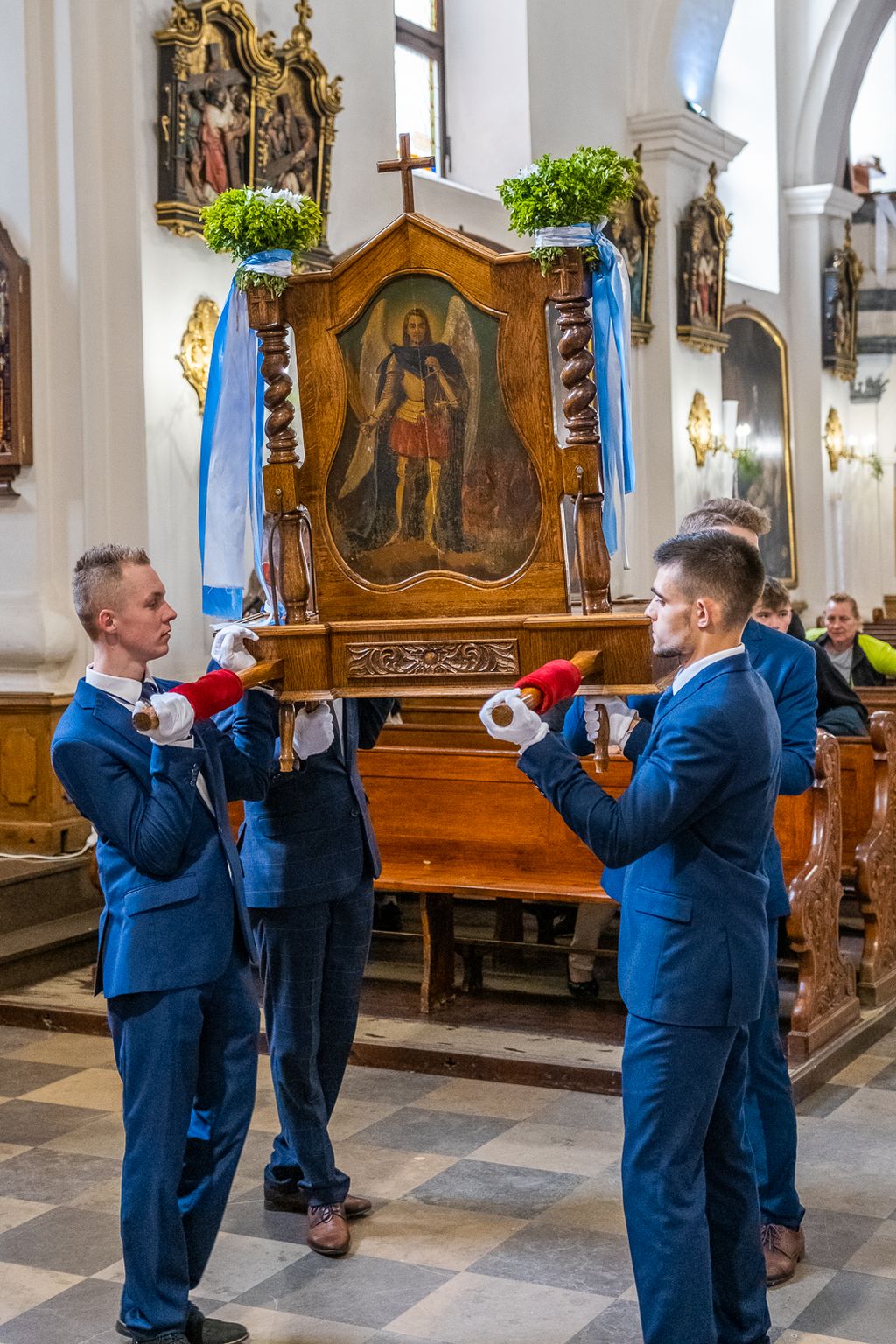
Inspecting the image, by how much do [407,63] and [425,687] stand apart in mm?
8680

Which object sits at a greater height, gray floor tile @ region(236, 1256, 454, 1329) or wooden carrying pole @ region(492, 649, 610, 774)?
wooden carrying pole @ region(492, 649, 610, 774)

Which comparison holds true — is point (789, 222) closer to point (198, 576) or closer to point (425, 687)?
point (198, 576)

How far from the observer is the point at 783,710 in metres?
3.82

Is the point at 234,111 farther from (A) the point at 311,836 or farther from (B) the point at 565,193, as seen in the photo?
(A) the point at 311,836

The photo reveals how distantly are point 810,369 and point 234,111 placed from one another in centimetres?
983

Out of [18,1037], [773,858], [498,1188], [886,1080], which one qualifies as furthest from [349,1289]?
[18,1037]

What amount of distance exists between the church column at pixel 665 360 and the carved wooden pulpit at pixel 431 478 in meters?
8.80

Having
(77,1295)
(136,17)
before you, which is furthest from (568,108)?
(77,1295)

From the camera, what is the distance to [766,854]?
366cm

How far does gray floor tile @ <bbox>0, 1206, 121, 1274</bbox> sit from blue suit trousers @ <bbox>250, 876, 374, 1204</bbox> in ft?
1.73

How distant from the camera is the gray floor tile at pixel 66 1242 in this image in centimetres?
400

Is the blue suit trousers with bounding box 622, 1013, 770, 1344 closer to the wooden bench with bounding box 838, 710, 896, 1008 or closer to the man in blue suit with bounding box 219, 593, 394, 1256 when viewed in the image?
the man in blue suit with bounding box 219, 593, 394, 1256

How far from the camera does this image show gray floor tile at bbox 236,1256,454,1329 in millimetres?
3648

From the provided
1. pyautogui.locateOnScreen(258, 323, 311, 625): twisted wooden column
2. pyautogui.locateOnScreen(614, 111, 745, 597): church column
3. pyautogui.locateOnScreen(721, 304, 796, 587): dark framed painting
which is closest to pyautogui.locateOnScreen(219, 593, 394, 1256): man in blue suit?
pyautogui.locateOnScreen(258, 323, 311, 625): twisted wooden column
